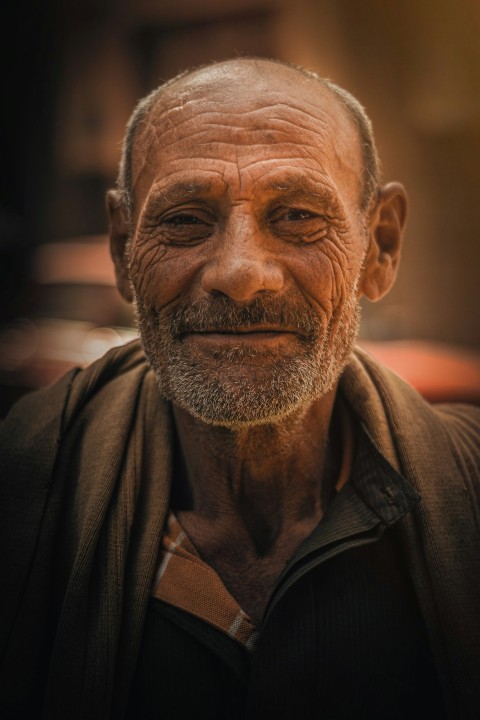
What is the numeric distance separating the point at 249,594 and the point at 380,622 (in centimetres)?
33

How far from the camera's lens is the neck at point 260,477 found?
162 cm

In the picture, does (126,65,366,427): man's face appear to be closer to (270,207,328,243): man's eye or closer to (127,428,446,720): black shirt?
(270,207,328,243): man's eye

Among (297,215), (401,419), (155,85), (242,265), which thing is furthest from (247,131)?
(155,85)

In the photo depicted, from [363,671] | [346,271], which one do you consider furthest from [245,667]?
[346,271]

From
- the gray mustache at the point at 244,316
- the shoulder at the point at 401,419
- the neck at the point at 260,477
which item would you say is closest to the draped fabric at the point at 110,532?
the shoulder at the point at 401,419

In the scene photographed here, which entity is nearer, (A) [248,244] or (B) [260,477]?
(A) [248,244]

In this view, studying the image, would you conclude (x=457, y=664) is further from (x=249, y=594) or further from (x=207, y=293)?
(x=207, y=293)

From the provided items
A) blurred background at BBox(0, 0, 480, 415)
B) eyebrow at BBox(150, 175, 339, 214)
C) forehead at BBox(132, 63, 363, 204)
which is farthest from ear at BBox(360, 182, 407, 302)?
blurred background at BBox(0, 0, 480, 415)

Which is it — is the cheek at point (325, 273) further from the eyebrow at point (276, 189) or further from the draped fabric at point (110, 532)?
the draped fabric at point (110, 532)

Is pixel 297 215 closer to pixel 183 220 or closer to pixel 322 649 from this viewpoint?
pixel 183 220

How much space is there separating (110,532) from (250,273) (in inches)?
28.0

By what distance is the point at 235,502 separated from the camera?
166 centimetres

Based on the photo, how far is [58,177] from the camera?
11.0 feet

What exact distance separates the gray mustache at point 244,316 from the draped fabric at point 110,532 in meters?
0.33
